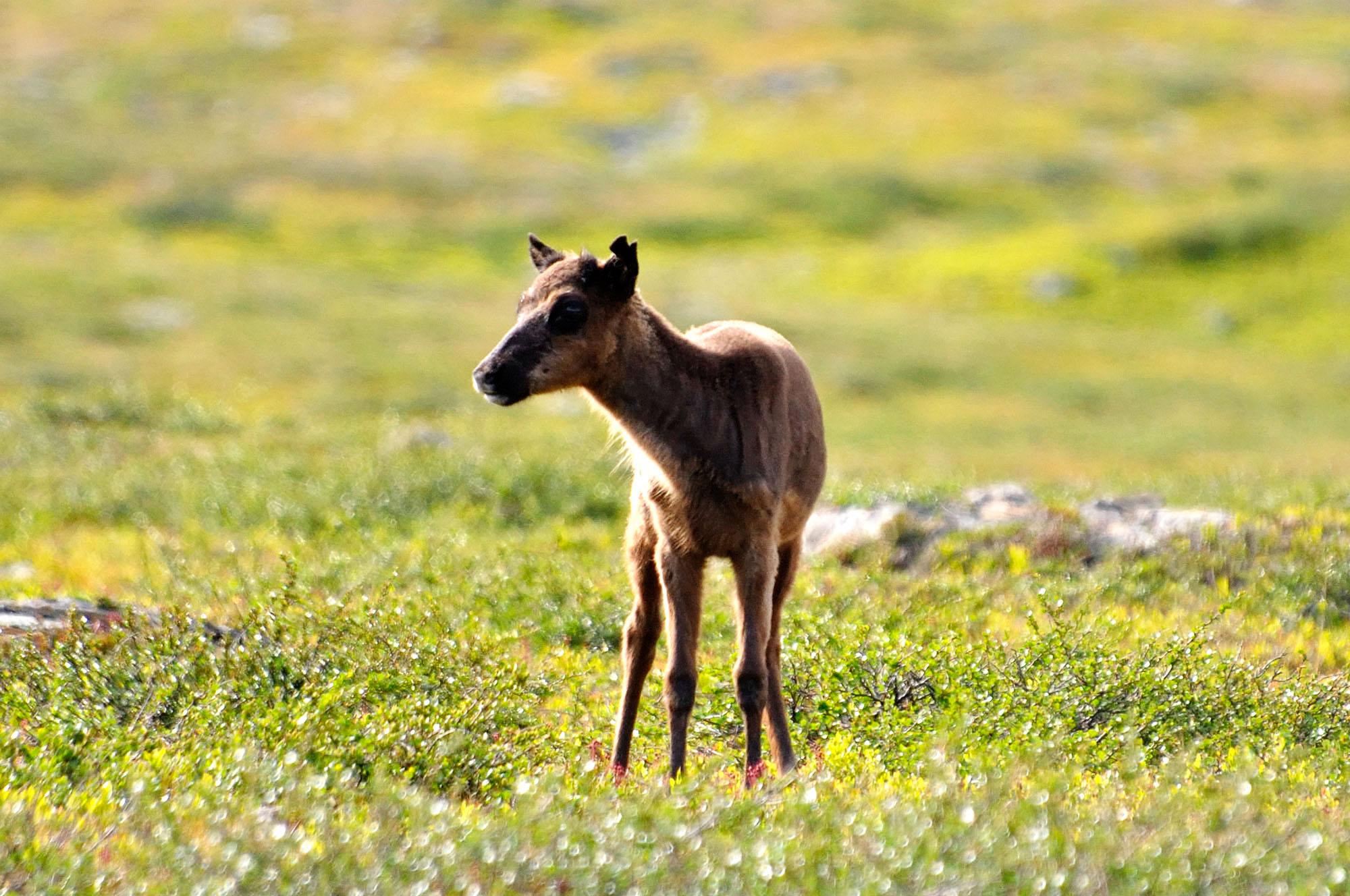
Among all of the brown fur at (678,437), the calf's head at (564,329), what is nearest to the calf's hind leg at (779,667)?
the brown fur at (678,437)

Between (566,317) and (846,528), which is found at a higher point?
(566,317)

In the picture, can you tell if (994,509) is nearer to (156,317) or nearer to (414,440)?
(414,440)

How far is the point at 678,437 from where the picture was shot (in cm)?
880

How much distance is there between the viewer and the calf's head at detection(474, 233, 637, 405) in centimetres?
836

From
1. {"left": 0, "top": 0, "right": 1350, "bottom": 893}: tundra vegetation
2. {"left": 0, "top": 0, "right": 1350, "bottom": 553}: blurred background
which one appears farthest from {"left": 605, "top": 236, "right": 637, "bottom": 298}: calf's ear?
{"left": 0, "top": 0, "right": 1350, "bottom": 553}: blurred background

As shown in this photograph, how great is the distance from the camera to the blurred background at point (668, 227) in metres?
25.6

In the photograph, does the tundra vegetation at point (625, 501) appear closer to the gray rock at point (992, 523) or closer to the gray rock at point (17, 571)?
the gray rock at point (17, 571)

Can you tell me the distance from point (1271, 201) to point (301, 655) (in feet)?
190

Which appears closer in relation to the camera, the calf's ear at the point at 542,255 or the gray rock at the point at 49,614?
the calf's ear at the point at 542,255

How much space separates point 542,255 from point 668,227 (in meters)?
56.5

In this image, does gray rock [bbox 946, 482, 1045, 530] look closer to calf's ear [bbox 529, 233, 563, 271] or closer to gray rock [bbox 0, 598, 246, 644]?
calf's ear [bbox 529, 233, 563, 271]

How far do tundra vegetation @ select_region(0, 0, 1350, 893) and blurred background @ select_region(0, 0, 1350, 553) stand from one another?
26 cm

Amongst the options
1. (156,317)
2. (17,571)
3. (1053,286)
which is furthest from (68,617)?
(1053,286)


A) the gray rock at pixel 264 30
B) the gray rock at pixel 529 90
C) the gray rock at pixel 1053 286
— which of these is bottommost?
the gray rock at pixel 1053 286
